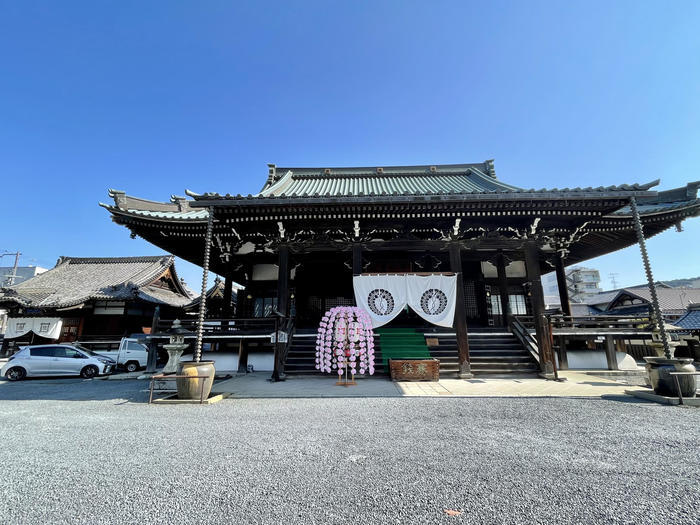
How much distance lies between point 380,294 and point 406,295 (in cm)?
91

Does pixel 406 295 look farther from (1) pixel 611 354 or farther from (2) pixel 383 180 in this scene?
(2) pixel 383 180

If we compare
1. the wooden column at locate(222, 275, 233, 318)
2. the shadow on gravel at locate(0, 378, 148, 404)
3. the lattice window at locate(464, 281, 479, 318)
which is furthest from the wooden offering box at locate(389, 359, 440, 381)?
the wooden column at locate(222, 275, 233, 318)

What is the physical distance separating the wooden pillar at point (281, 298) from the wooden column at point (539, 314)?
817 cm

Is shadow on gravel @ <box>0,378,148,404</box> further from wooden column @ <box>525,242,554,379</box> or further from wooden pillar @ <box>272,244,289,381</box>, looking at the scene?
wooden column @ <box>525,242,554,379</box>

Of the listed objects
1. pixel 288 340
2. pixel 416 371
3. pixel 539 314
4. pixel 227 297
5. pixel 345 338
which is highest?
pixel 227 297

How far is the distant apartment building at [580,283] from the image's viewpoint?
51.0 metres

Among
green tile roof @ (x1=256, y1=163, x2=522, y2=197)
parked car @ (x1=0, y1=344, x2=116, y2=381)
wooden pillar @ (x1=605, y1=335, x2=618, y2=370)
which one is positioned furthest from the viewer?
green tile roof @ (x1=256, y1=163, x2=522, y2=197)

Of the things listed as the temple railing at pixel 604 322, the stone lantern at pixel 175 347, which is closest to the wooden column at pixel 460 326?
the temple railing at pixel 604 322

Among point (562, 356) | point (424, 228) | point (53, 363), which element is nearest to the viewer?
point (424, 228)

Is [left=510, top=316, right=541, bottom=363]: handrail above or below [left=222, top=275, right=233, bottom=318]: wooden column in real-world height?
below

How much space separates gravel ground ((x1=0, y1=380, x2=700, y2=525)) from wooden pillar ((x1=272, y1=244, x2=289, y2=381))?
3456 millimetres

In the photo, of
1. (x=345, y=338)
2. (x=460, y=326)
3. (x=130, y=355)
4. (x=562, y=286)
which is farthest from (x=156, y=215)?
(x=562, y=286)

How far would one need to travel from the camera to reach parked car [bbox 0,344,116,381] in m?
11.2

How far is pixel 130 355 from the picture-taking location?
14406 millimetres
